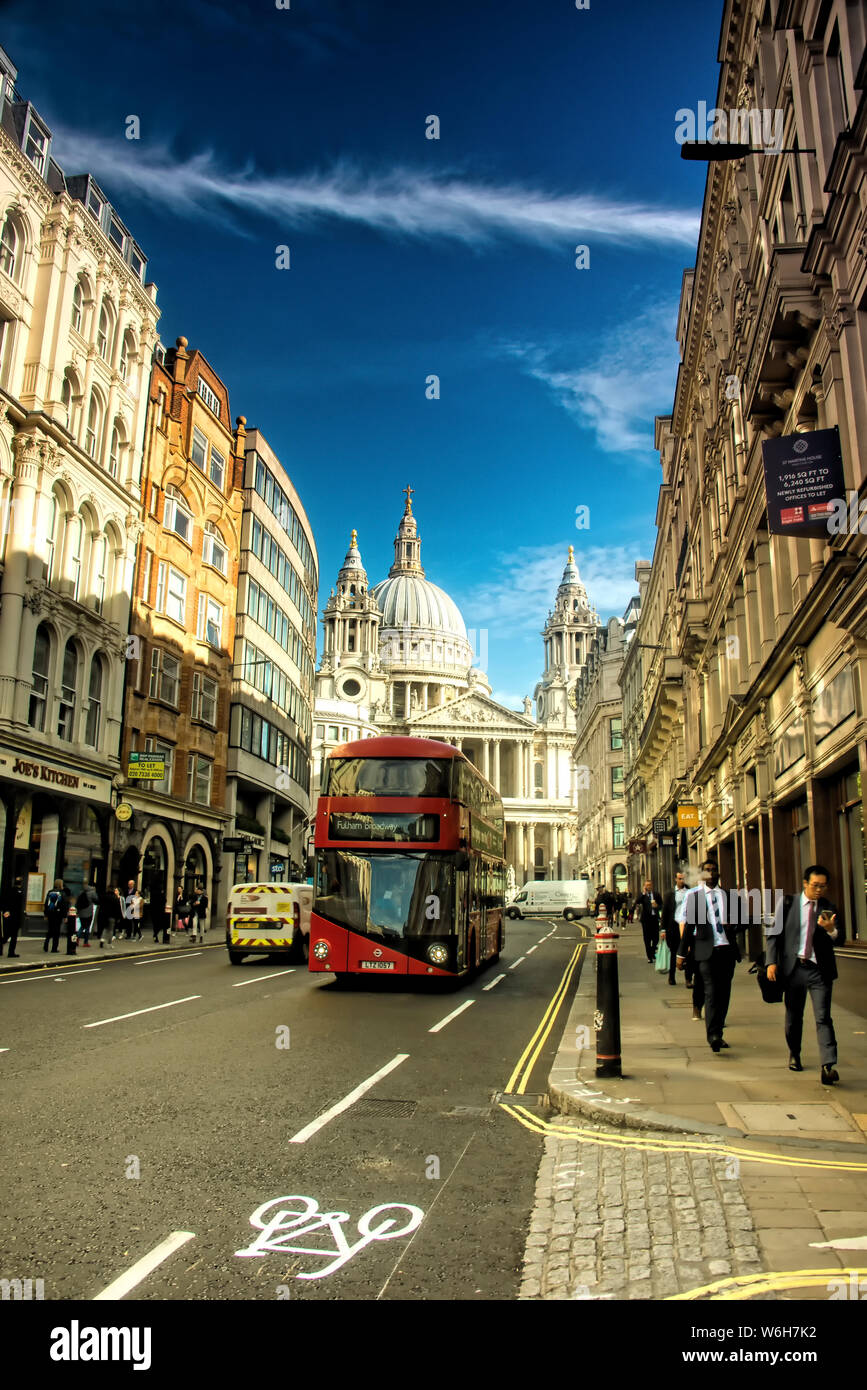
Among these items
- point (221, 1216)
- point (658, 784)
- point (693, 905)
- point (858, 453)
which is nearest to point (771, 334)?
point (858, 453)

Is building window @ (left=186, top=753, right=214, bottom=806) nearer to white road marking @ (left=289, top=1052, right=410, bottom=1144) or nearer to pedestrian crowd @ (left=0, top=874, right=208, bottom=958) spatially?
pedestrian crowd @ (left=0, top=874, right=208, bottom=958)

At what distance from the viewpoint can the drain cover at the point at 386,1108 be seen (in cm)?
771

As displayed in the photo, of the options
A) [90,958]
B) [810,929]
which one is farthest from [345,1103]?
[90,958]

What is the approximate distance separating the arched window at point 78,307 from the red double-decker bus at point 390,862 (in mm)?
→ 20417

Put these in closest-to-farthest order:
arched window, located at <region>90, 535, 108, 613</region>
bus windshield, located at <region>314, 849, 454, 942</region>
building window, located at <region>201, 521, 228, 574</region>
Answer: bus windshield, located at <region>314, 849, 454, 942</region>, arched window, located at <region>90, 535, 108, 613</region>, building window, located at <region>201, 521, 228, 574</region>

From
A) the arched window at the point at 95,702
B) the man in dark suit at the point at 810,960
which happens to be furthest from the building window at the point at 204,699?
the man in dark suit at the point at 810,960

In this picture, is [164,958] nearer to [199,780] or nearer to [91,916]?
[91,916]

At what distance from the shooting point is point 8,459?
87.0 ft

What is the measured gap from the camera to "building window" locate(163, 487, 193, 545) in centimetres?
3731

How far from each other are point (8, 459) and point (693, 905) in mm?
22798

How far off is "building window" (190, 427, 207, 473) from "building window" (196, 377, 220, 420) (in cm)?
201

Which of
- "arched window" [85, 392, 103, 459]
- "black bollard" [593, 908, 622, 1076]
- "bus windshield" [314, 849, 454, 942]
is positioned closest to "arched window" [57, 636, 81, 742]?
"arched window" [85, 392, 103, 459]

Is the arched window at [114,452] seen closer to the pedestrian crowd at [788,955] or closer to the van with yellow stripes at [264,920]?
the van with yellow stripes at [264,920]
